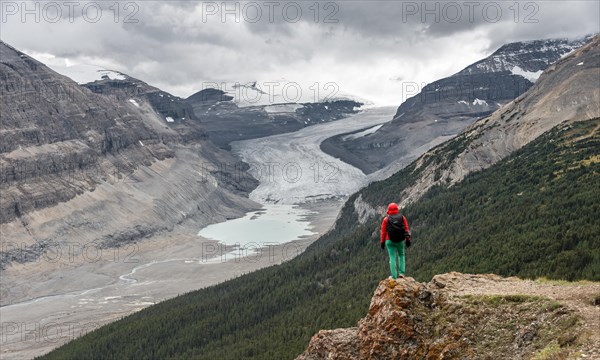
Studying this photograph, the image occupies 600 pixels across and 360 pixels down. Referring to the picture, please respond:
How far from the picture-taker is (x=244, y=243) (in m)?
176

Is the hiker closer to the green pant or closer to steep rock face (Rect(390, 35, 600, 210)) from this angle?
the green pant

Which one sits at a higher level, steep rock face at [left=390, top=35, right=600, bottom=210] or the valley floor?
steep rock face at [left=390, top=35, right=600, bottom=210]

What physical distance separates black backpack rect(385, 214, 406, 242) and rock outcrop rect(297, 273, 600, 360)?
1534 millimetres

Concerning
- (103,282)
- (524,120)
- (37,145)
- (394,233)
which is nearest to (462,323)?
(394,233)

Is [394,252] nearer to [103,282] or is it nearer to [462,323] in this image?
[462,323]

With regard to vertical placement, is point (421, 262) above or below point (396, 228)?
below

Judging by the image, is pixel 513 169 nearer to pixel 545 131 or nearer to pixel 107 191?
pixel 545 131

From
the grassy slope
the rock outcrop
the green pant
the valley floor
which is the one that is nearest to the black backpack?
the green pant

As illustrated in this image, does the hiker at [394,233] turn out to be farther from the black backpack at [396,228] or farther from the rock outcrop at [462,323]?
the rock outcrop at [462,323]

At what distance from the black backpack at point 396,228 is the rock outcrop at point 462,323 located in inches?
60.4

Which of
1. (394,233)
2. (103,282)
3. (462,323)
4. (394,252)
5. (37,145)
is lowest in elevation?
(103,282)

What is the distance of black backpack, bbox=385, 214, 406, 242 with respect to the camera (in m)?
20.7

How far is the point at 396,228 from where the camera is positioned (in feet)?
67.9

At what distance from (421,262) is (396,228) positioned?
40753 millimetres
